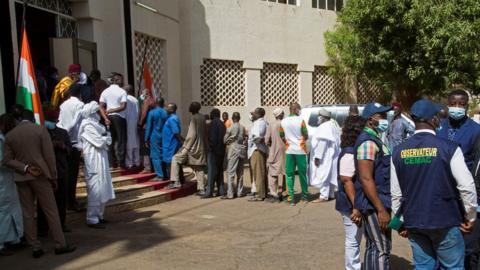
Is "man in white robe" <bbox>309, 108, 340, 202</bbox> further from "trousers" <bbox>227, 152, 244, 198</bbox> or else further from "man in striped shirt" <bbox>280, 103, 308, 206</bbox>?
"trousers" <bbox>227, 152, 244, 198</bbox>

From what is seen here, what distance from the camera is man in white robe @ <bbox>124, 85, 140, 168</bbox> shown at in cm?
975

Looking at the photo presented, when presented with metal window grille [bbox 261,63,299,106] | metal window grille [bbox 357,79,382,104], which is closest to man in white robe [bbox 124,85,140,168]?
metal window grille [bbox 261,63,299,106]

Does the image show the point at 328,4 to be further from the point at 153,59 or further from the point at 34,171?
the point at 34,171

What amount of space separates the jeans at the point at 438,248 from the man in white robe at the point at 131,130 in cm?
696

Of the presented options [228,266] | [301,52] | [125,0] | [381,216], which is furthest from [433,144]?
[301,52]

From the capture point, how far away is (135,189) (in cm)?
927

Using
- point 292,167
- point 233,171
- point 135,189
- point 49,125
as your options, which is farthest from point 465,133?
point 135,189

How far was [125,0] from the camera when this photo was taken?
39.3ft

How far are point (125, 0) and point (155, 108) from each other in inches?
142

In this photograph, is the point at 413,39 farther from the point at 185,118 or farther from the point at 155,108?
the point at 155,108

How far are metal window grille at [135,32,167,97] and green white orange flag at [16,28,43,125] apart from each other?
5.08 m

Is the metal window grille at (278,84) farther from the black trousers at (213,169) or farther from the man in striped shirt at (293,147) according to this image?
the man in striped shirt at (293,147)

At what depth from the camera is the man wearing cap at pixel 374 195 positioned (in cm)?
417

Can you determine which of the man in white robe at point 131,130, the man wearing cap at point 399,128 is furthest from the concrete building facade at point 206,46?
the man wearing cap at point 399,128
